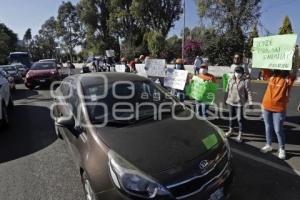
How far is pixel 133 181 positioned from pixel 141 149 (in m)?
0.42

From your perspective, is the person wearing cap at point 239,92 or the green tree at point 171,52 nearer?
the person wearing cap at point 239,92

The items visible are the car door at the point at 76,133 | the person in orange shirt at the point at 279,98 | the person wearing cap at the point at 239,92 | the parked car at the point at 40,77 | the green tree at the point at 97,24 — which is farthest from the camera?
the green tree at the point at 97,24

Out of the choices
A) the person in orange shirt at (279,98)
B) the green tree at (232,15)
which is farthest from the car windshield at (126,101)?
the green tree at (232,15)

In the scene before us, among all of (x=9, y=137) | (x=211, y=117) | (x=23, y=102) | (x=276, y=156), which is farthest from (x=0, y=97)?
(x=276, y=156)

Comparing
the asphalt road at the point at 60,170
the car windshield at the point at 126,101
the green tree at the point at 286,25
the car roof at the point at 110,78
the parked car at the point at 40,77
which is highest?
the green tree at the point at 286,25

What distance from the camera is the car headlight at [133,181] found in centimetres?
293

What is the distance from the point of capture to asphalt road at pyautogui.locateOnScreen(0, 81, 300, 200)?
4.20 meters

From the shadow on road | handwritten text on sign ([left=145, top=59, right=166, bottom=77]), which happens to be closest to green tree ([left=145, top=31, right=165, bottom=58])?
the shadow on road

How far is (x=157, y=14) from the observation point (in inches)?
1544

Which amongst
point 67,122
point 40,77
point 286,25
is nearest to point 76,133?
point 67,122

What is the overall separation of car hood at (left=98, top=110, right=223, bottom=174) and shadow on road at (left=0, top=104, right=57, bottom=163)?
332cm

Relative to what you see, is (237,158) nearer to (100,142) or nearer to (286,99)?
(286,99)

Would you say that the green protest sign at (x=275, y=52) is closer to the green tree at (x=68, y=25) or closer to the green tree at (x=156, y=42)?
the green tree at (x=156, y=42)

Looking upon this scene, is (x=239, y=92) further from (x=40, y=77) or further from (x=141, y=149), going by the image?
(x=40, y=77)
